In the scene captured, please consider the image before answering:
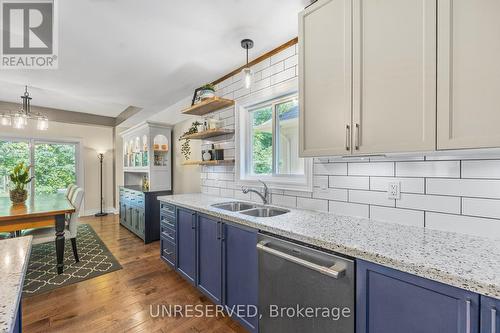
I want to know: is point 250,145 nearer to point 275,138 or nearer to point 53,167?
point 275,138

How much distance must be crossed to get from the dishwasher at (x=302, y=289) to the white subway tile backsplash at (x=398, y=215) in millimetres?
617

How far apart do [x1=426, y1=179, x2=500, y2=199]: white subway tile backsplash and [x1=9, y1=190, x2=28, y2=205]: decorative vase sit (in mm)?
4395

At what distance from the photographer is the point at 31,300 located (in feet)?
7.02

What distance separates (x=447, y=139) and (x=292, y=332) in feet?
4.20

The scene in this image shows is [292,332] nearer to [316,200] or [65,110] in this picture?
[316,200]

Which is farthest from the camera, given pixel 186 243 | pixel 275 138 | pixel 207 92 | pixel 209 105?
pixel 209 105

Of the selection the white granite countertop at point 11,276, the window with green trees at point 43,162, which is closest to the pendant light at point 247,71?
the white granite countertop at point 11,276

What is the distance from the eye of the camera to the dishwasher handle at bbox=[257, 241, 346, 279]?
1.10 meters

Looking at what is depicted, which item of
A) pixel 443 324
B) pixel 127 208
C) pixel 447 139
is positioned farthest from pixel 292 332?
pixel 127 208

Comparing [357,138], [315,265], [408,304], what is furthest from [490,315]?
[357,138]

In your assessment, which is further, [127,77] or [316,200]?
[127,77]

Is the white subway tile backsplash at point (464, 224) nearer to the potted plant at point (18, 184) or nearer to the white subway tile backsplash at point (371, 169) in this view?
the white subway tile backsplash at point (371, 169)

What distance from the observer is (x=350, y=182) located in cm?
172

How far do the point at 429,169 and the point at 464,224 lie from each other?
1.08 feet
